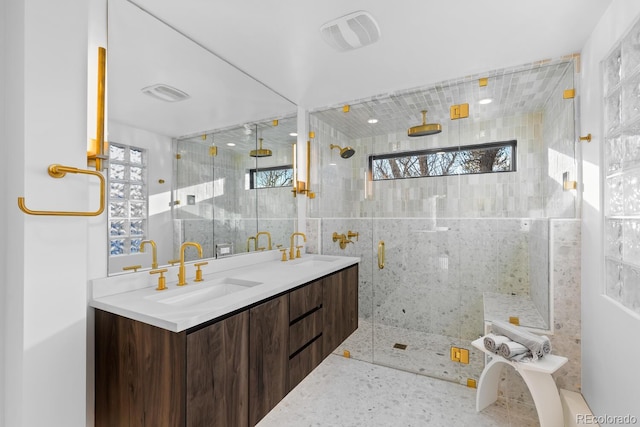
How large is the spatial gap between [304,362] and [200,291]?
83 centimetres

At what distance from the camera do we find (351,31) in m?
1.80

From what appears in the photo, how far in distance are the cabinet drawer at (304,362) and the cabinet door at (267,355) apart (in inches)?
2.8

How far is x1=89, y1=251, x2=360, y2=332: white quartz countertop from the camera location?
3.96ft

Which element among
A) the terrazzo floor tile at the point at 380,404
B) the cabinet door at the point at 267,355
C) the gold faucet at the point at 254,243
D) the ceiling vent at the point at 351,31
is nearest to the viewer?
the cabinet door at the point at 267,355

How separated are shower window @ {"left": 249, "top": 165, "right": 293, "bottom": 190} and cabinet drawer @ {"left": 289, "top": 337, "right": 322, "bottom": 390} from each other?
134 centimetres

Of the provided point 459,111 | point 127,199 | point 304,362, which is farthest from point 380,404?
point 459,111

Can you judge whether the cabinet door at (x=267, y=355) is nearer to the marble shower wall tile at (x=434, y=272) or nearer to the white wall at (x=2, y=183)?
the white wall at (x=2, y=183)

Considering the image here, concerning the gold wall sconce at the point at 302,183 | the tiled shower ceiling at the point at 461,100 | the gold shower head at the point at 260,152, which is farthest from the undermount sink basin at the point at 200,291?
the tiled shower ceiling at the point at 461,100

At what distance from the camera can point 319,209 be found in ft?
10.2

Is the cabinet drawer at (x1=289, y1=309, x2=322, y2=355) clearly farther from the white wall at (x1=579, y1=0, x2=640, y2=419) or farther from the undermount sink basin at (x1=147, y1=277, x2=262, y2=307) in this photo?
the white wall at (x1=579, y1=0, x2=640, y2=419)

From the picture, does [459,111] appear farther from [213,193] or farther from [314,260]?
[213,193]

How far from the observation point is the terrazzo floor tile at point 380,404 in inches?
76.7

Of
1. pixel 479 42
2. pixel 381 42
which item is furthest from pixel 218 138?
pixel 479 42

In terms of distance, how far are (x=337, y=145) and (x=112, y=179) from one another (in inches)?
81.1
